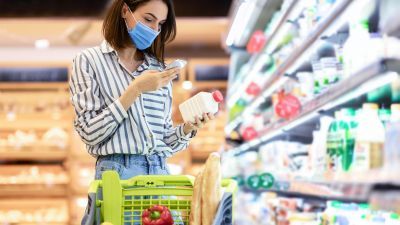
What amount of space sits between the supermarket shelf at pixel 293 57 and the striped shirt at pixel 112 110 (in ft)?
2.95

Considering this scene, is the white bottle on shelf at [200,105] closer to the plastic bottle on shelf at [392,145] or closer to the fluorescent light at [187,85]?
the plastic bottle on shelf at [392,145]

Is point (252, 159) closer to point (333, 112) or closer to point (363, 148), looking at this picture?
point (333, 112)

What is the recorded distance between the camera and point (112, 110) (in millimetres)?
2447

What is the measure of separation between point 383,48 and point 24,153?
27.7 ft

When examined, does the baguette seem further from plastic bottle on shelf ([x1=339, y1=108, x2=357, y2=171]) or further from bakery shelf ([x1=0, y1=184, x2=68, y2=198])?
bakery shelf ([x1=0, y1=184, x2=68, y2=198])

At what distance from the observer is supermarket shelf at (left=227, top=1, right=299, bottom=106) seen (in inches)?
190

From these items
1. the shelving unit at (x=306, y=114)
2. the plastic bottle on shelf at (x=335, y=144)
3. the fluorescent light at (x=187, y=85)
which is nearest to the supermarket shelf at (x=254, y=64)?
the shelving unit at (x=306, y=114)

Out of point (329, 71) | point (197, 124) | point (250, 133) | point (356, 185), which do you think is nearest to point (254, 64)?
point (250, 133)

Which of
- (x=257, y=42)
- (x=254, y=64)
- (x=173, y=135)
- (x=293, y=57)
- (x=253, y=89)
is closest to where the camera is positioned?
(x=173, y=135)

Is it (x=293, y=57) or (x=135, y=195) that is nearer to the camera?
(x=135, y=195)

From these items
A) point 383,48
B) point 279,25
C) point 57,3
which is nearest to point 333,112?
point 279,25

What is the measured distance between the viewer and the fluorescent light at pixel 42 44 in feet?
34.5

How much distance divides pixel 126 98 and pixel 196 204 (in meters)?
0.43

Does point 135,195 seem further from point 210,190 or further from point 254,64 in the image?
point 254,64
